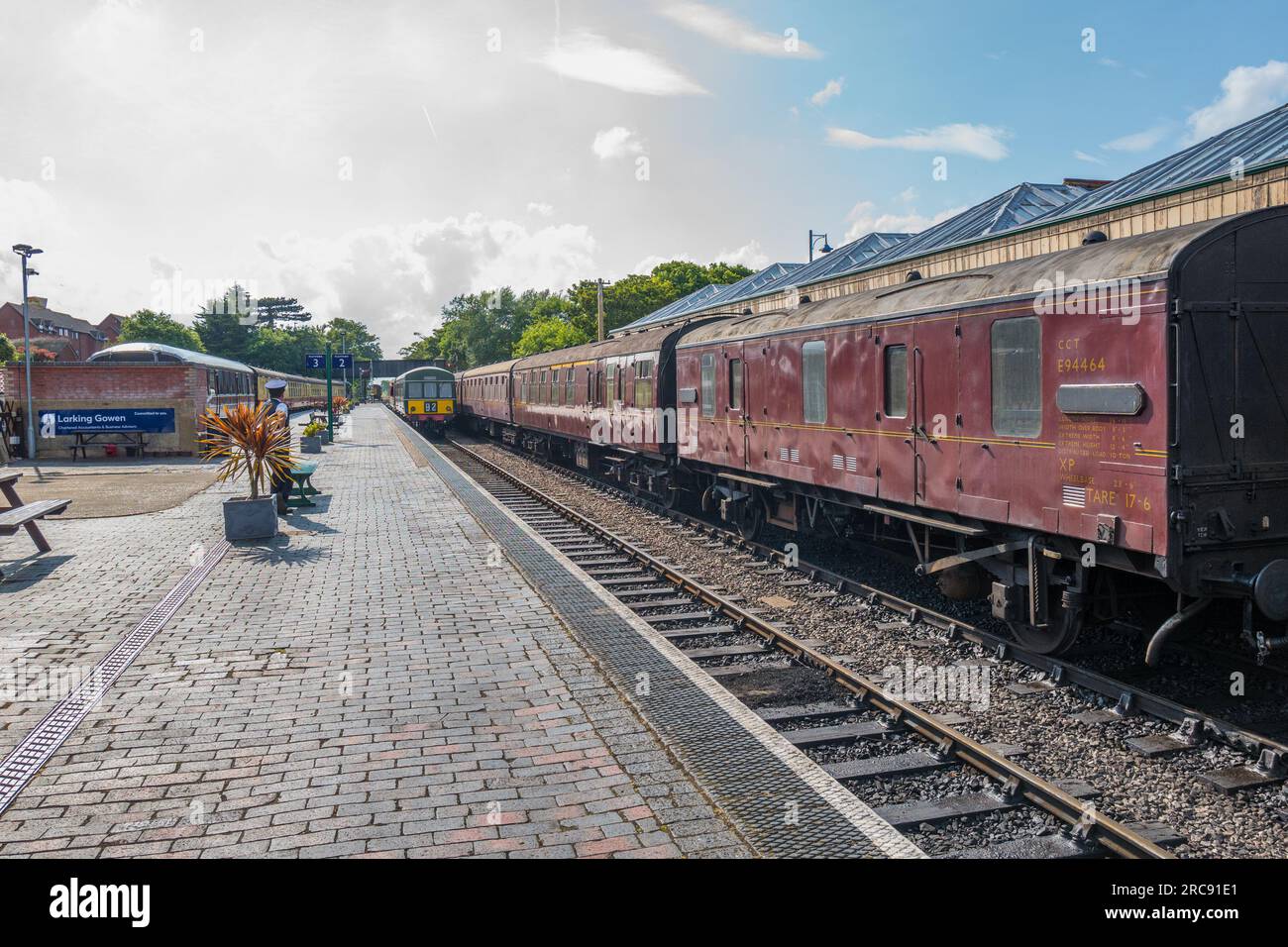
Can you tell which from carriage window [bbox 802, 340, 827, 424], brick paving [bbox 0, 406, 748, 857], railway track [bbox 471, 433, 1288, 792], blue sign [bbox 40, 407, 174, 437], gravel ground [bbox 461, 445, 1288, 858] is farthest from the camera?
blue sign [bbox 40, 407, 174, 437]

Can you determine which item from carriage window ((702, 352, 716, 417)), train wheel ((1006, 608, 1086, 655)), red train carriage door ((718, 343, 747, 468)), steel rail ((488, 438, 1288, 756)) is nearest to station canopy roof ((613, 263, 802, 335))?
carriage window ((702, 352, 716, 417))

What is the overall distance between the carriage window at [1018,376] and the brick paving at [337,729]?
3.88 m

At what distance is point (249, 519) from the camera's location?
13156mm

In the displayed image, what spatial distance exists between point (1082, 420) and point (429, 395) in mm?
38077

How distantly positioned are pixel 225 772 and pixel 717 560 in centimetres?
793

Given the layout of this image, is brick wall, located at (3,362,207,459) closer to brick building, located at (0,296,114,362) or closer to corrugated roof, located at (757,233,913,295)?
corrugated roof, located at (757,233,913,295)

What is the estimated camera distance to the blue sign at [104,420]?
27.4m

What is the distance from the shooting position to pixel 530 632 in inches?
331

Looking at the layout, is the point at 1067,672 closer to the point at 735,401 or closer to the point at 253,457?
the point at 735,401

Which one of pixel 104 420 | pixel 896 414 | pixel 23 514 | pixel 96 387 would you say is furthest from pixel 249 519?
pixel 96 387

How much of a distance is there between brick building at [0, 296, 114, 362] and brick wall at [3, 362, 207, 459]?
62680mm

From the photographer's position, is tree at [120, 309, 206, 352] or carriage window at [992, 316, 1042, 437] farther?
tree at [120, 309, 206, 352]

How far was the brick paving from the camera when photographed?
459cm

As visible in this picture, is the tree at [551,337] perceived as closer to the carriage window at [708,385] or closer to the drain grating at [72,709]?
the carriage window at [708,385]
